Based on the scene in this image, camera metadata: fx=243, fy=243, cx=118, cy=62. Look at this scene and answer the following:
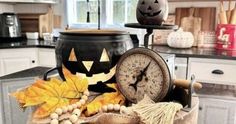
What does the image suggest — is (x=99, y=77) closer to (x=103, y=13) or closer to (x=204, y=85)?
(x=204, y=85)

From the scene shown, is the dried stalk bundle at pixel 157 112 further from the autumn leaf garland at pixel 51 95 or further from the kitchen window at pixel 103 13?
the kitchen window at pixel 103 13

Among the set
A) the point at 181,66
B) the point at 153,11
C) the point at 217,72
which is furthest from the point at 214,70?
the point at 153,11

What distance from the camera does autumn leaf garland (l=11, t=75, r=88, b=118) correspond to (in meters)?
0.59

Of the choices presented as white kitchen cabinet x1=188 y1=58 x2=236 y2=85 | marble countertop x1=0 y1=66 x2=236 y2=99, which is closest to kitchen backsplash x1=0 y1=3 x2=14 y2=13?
marble countertop x1=0 y1=66 x2=236 y2=99

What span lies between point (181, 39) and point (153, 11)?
171 centimetres

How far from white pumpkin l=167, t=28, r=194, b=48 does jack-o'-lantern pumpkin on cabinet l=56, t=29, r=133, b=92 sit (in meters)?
1.73

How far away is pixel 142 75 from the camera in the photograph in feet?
2.06

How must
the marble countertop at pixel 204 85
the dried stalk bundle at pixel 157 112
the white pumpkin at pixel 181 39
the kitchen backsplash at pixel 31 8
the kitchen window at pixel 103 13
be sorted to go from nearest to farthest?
the dried stalk bundle at pixel 157 112, the marble countertop at pixel 204 85, the white pumpkin at pixel 181 39, the kitchen window at pixel 103 13, the kitchen backsplash at pixel 31 8

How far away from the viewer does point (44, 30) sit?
306 centimetres

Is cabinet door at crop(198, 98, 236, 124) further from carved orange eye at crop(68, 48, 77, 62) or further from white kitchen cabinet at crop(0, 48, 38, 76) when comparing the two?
white kitchen cabinet at crop(0, 48, 38, 76)

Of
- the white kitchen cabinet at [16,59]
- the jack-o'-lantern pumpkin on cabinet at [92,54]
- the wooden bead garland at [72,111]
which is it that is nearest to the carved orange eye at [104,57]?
the jack-o'-lantern pumpkin on cabinet at [92,54]

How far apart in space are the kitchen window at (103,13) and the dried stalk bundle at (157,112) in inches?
93.2

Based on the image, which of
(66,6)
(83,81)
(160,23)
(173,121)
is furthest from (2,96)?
(66,6)

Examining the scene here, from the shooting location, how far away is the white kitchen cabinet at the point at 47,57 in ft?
8.30
